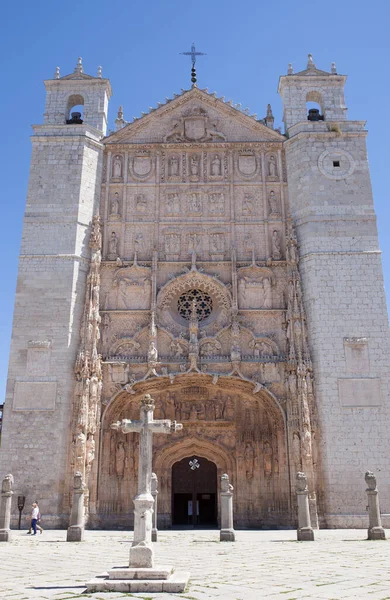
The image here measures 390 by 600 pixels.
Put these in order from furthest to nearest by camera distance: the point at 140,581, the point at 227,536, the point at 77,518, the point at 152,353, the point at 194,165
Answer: the point at 194,165 → the point at 152,353 → the point at 77,518 → the point at 227,536 → the point at 140,581

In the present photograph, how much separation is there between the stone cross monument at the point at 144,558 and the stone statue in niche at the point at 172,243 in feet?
42.4

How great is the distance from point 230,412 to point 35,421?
633 centimetres

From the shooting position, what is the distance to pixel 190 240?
69.2ft

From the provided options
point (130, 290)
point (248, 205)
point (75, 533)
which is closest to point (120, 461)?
point (75, 533)

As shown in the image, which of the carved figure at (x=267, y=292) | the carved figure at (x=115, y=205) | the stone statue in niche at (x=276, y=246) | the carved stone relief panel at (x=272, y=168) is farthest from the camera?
the carved stone relief panel at (x=272, y=168)

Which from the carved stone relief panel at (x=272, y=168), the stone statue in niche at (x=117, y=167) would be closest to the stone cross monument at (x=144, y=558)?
the stone statue in niche at (x=117, y=167)

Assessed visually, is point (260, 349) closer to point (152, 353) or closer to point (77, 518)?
point (152, 353)

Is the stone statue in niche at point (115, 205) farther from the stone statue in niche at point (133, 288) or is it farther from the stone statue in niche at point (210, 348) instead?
the stone statue in niche at point (210, 348)

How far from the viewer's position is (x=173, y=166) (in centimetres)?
2227

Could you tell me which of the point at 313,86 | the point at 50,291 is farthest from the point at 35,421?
the point at 313,86

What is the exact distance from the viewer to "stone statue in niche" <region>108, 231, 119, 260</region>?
20781 mm

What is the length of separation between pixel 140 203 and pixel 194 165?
8.62 feet

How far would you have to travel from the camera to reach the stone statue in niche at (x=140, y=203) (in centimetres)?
2159

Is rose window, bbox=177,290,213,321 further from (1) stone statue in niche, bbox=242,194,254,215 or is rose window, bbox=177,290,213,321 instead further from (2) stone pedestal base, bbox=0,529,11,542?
(2) stone pedestal base, bbox=0,529,11,542
